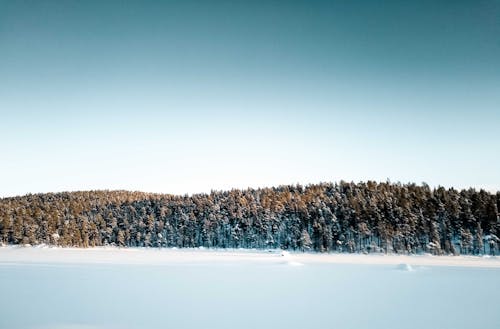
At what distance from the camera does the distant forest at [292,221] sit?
66.9 metres

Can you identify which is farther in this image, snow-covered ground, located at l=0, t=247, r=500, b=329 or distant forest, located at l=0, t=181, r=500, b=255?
distant forest, located at l=0, t=181, r=500, b=255

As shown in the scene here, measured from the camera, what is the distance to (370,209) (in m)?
73.8

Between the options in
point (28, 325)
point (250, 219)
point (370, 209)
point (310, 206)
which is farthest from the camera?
point (250, 219)

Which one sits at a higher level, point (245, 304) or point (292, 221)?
point (292, 221)

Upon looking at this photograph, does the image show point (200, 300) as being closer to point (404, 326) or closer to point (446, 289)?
point (404, 326)

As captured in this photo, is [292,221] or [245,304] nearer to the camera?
[245,304]

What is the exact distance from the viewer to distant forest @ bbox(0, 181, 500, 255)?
2633 inches

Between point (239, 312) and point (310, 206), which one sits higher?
point (310, 206)

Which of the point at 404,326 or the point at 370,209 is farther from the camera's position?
the point at 370,209

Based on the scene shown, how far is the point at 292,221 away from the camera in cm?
8538

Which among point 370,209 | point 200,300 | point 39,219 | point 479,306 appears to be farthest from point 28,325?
point 39,219

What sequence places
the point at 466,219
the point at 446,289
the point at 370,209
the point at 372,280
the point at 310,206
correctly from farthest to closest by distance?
the point at 310,206, the point at 370,209, the point at 466,219, the point at 372,280, the point at 446,289

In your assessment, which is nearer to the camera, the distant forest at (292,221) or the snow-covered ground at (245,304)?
the snow-covered ground at (245,304)

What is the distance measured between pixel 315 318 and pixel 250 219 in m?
77.4
